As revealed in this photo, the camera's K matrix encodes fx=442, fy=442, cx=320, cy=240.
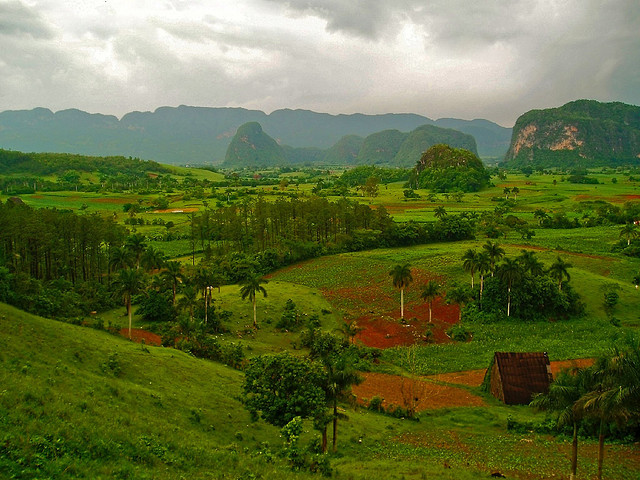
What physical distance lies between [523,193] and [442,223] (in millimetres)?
77909

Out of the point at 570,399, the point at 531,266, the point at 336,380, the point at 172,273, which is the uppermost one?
the point at 531,266

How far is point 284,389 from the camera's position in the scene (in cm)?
2191

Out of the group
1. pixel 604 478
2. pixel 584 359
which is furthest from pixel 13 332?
pixel 584 359

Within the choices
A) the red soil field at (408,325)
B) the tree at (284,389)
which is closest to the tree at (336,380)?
the tree at (284,389)

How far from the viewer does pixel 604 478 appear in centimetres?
1934

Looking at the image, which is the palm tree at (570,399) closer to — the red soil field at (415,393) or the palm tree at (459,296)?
the red soil field at (415,393)

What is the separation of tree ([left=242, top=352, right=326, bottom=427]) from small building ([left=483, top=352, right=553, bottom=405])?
60.5 ft

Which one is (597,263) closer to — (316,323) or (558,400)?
(316,323)

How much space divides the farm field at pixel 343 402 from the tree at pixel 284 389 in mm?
1729

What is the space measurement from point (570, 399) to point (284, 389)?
12.7 m

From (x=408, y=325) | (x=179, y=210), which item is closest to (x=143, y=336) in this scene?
(x=408, y=325)

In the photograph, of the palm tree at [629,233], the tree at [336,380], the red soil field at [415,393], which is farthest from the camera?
the palm tree at [629,233]

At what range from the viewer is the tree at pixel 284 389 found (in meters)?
21.3

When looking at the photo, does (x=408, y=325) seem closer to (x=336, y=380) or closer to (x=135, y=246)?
(x=336, y=380)
